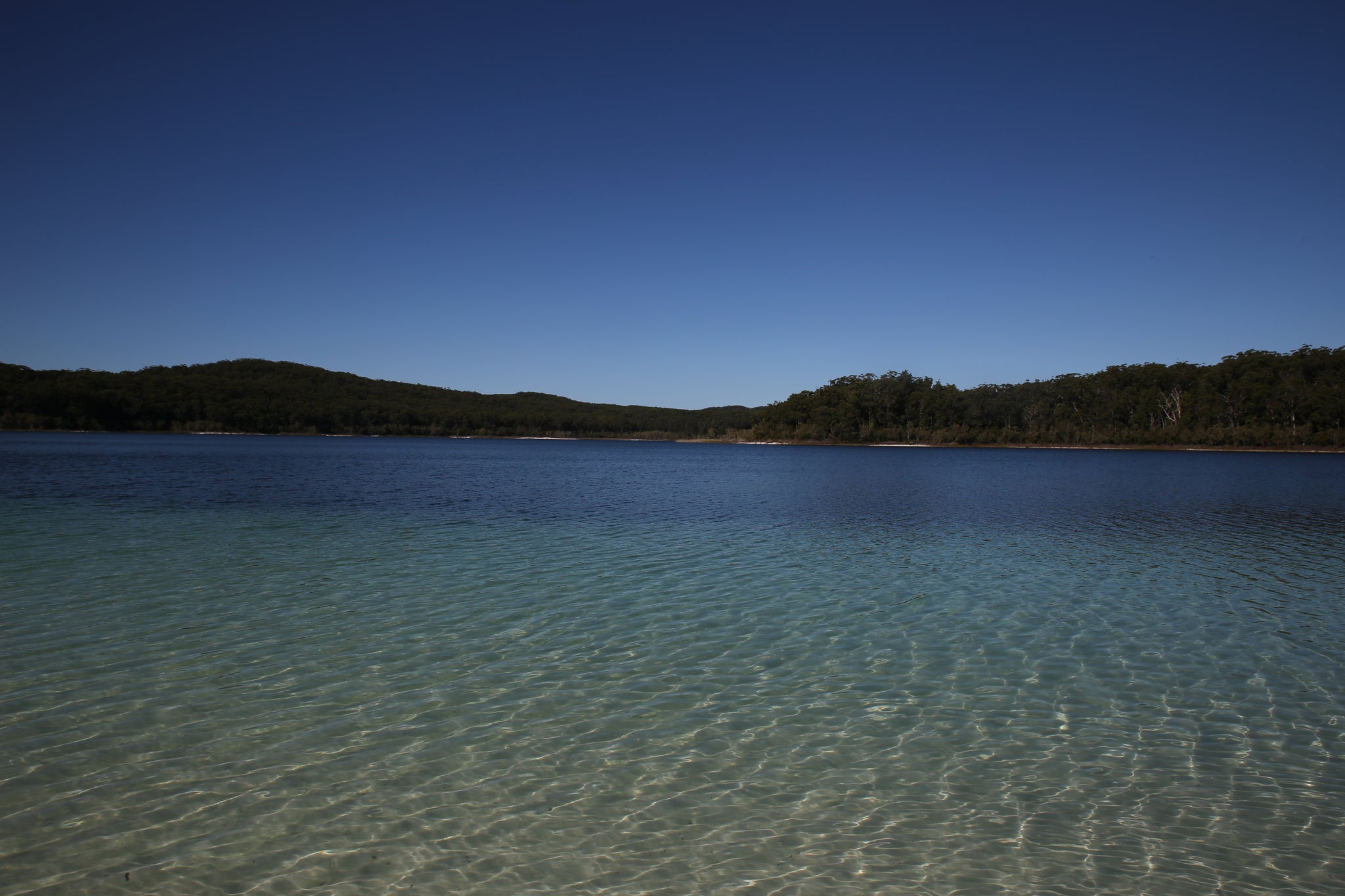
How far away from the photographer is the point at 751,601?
11.5 meters

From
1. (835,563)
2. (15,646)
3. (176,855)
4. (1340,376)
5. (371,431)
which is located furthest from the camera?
(371,431)

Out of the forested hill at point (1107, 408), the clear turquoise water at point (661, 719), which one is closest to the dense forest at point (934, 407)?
the forested hill at point (1107, 408)

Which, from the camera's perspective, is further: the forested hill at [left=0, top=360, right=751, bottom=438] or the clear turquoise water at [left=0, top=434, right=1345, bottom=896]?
the forested hill at [left=0, top=360, right=751, bottom=438]

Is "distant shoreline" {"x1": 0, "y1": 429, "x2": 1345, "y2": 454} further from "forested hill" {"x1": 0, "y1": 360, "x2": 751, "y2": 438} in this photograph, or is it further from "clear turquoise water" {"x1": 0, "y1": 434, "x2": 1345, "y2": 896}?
"clear turquoise water" {"x1": 0, "y1": 434, "x2": 1345, "y2": 896}

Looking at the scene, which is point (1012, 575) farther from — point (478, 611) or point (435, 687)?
point (435, 687)

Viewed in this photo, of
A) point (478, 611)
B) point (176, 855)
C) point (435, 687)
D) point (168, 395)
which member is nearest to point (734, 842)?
point (176, 855)

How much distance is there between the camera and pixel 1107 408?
147000 millimetres

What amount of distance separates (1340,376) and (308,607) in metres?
162

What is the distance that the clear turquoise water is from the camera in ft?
14.8

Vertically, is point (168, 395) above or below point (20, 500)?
above

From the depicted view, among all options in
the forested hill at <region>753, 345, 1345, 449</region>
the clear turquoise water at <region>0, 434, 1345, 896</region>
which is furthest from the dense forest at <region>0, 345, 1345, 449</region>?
the clear turquoise water at <region>0, 434, 1345, 896</region>

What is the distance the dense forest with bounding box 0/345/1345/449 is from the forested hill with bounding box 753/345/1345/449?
0.23 m

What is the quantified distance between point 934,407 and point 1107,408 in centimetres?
3183

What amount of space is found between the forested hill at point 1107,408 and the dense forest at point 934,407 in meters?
0.23
